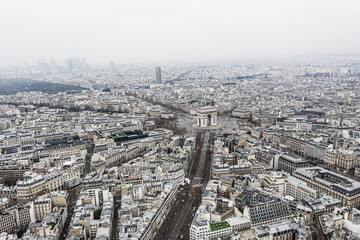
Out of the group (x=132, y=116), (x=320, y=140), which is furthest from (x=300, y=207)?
(x=132, y=116)

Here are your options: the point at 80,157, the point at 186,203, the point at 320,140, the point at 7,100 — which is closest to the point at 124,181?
the point at 186,203

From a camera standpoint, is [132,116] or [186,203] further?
[132,116]

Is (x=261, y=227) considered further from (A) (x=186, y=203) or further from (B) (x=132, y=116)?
(B) (x=132, y=116)

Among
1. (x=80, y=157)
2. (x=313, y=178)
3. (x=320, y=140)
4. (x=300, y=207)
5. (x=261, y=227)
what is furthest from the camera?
(x=320, y=140)

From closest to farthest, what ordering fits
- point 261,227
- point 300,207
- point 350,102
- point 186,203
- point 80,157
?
point 261,227, point 300,207, point 186,203, point 80,157, point 350,102

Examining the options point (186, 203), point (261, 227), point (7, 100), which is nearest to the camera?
point (261, 227)

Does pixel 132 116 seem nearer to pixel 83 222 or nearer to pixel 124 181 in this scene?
pixel 124 181

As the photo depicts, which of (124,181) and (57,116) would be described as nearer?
(124,181)

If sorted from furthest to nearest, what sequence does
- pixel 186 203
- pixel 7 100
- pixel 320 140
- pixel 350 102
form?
pixel 7 100 → pixel 350 102 → pixel 320 140 → pixel 186 203
